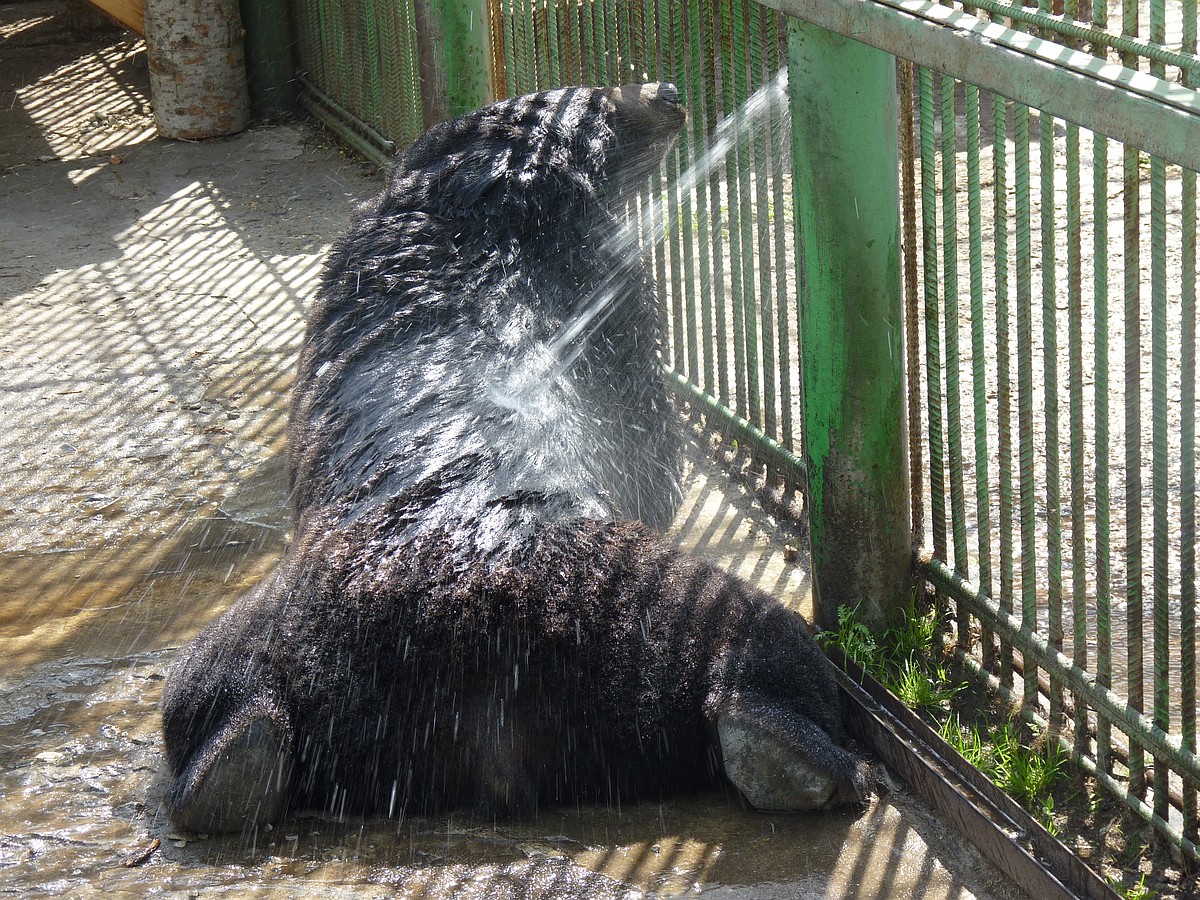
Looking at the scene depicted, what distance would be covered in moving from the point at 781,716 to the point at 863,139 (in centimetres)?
138

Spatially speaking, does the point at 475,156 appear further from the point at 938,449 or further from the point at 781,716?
the point at 781,716

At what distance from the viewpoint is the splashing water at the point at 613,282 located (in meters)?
3.71

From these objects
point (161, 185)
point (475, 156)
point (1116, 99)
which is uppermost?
point (1116, 99)

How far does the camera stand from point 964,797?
3051 millimetres

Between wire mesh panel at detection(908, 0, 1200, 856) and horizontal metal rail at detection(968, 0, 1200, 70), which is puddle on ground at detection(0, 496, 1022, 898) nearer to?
wire mesh panel at detection(908, 0, 1200, 856)

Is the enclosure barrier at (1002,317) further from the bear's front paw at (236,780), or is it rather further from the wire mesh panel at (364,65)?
the wire mesh panel at (364,65)

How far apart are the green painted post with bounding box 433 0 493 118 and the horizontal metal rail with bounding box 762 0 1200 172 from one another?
2833 millimetres

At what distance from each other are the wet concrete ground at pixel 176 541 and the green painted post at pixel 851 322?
46cm

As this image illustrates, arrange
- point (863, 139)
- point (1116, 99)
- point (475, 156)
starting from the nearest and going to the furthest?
point (1116, 99)
point (863, 139)
point (475, 156)

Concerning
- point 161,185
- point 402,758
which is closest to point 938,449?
point 402,758

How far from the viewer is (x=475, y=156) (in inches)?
168

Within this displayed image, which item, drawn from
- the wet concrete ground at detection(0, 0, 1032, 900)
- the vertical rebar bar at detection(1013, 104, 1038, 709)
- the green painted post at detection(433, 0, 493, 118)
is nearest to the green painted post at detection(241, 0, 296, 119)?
the wet concrete ground at detection(0, 0, 1032, 900)

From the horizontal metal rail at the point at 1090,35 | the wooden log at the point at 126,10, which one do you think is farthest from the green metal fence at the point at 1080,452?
the wooden log at the point at 126,10

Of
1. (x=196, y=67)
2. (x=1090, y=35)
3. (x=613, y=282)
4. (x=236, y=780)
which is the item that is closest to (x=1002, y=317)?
(x=1090, y=35)
